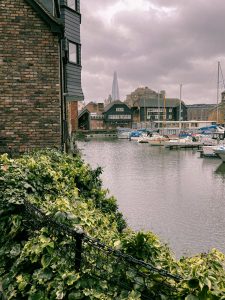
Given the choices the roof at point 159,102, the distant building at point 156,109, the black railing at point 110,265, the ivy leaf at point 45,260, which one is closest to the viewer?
the black railing at point 110,265

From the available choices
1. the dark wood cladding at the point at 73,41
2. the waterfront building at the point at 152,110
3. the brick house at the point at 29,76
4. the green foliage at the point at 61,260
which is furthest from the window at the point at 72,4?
the waterfront building at the point at 152,110

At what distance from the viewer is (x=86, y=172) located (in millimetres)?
9242

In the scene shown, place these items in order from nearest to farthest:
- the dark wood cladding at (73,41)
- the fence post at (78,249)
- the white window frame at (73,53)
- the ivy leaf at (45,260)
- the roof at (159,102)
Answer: the fence post at (78,249)
the ivy leaf at (45,260)
the dark wood cladding at (73,41)
the white window frame at (73,53)
the roof at (159,102)

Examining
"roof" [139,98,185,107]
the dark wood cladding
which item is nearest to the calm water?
the dark wood cladding

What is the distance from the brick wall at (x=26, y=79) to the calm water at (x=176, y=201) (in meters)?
2.42

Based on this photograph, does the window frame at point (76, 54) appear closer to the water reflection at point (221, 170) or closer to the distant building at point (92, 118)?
the water reflection at point (221, 170)

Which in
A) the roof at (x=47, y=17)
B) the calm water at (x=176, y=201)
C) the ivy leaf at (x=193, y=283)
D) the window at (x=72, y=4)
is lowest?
the calm water at (x=176, y=201)

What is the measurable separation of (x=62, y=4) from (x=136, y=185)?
48.0 ft

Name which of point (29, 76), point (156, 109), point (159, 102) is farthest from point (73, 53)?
point (156, 109)

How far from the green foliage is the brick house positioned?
4.06 metres

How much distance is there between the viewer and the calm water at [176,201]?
1536 centimetres

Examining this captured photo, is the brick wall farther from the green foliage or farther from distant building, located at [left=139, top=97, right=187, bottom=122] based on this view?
distant building, located at [left=139, top=97, right=187, bottom=122]

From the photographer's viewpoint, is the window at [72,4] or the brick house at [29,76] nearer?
the brick house at [29,76]

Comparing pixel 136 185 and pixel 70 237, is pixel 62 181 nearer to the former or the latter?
pixel 70 237
